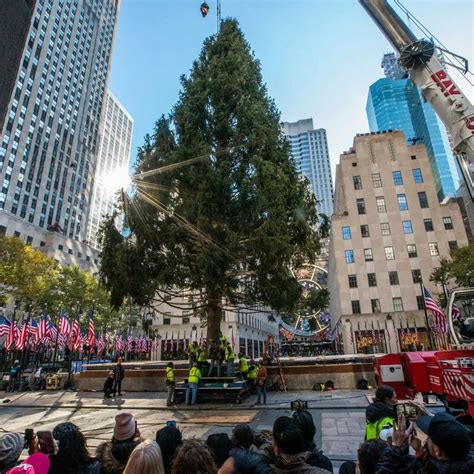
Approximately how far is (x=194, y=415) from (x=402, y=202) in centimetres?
4152

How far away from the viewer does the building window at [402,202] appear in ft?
148

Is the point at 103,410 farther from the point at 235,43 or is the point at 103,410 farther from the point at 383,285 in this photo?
the point at 383,285

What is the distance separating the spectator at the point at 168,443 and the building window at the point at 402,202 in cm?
4716

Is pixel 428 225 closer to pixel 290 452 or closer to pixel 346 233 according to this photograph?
pixel 346 233

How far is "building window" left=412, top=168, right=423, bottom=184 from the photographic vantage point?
45.7 m

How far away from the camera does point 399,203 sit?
45.4 metres

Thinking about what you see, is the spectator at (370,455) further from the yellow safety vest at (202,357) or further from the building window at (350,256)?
the building window at (350,256)

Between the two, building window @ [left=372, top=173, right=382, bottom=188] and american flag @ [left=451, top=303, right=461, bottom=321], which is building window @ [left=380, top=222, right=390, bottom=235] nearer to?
building window @ [left=372, top=173, right=382, bottom=188]

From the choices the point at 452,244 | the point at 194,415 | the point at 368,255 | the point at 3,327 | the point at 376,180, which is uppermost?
the point at 376,180

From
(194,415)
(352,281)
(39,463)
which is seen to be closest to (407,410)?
(39,463)

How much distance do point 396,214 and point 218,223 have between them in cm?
3539

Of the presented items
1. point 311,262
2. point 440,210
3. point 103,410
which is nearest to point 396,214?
point 440,210

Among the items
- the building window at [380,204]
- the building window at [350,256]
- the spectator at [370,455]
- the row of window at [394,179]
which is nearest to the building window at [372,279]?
the building window at [350,256]

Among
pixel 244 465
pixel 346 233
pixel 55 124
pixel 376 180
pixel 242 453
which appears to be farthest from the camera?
pixel 55 124
